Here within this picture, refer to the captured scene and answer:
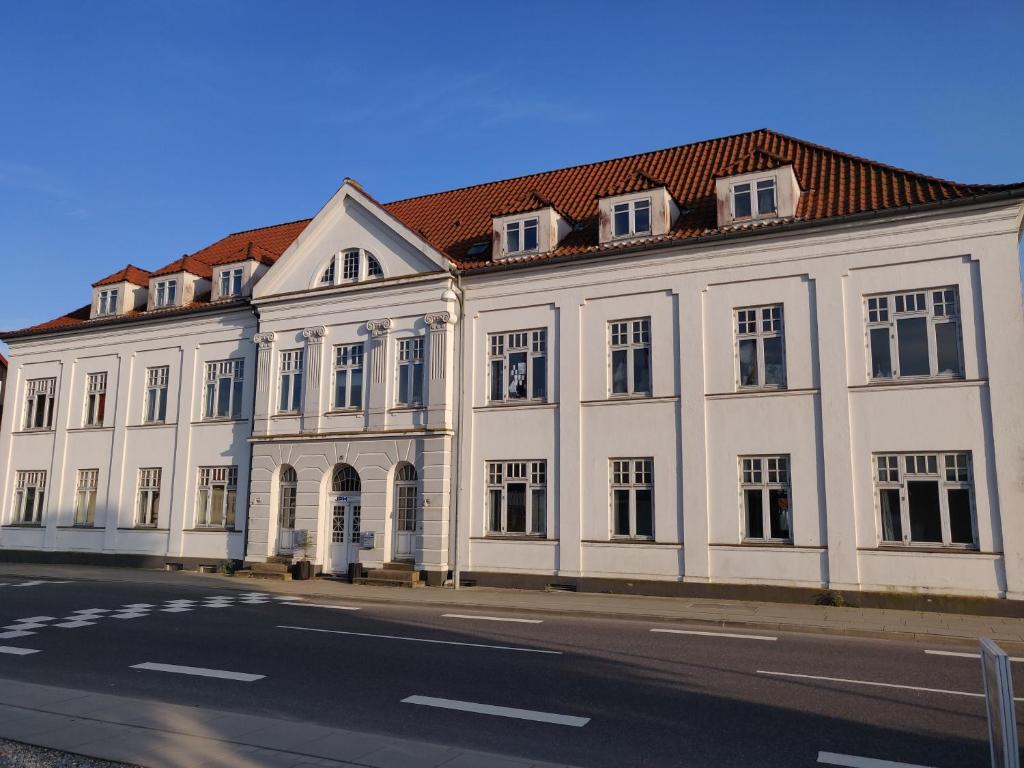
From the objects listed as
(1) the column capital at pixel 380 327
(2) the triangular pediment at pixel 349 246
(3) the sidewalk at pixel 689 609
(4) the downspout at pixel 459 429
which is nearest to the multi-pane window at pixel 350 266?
(2) the triangular pediment at pixel 349 246

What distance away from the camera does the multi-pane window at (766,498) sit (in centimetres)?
1873

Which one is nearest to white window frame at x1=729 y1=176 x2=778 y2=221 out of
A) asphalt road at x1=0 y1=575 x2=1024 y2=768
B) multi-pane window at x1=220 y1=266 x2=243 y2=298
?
asphalt road at x1=0 y1=575 x2=1024 y2=768

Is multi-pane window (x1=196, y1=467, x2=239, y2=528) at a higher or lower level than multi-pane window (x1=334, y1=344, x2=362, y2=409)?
lower

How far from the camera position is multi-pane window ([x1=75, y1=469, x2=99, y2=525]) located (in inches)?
1156

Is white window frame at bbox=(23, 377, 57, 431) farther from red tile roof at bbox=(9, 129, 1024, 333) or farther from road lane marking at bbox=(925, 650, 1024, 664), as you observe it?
road lane marking at bbox=(925, 650, 1024, 664)

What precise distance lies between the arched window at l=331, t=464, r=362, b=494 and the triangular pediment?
598 centimetres

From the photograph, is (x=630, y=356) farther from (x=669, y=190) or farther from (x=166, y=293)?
(x=166, y=293)

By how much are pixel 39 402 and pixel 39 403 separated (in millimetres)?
41

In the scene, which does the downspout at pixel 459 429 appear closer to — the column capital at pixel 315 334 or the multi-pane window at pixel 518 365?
the multi-pane window at pixel 518 365

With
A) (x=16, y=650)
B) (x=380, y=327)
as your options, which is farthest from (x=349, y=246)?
(x=16, y=650)

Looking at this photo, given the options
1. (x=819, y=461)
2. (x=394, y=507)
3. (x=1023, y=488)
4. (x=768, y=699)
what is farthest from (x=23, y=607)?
(x=1023, y=488)

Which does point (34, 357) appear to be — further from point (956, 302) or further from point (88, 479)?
point (956, 302)

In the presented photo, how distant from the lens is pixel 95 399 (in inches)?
1201

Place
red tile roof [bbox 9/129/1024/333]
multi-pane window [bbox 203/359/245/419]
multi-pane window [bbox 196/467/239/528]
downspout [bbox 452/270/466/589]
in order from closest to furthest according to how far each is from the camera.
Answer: red tile roof [bbox 9/129/1024/333], downspout [bbox 452/270/466/589], multi-pane window [bbox 196/467/239/528], multi-pane window [bbox 203/359/245/419]
